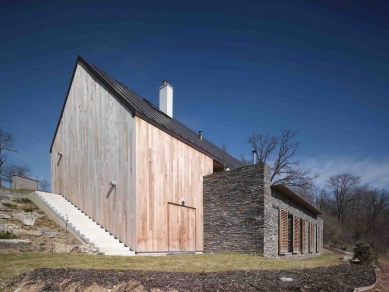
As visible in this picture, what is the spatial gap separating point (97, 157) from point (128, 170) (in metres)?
2.39

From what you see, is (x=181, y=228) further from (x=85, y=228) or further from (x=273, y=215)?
(x=273, y=215)

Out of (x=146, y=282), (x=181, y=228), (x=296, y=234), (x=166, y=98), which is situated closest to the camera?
(x=146, y=282)

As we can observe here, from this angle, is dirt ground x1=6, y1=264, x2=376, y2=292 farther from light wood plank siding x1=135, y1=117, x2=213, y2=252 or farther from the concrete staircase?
light wood plank siding x1=135, y1=117, x2=213, y2=252

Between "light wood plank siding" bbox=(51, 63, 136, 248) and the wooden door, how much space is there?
7.67 feet

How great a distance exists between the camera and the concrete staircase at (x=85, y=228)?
30.8 ft

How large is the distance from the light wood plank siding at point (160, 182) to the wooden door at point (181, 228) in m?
0.24

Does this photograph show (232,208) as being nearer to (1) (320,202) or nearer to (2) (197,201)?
(2) (197,201)

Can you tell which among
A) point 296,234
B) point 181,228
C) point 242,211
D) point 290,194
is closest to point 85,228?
point 181,228

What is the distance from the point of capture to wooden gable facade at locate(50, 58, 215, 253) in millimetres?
10359

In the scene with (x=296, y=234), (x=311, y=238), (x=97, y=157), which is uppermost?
(x=97, y=157)

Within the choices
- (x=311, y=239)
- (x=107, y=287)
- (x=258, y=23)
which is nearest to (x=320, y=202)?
(x=311, y=239)

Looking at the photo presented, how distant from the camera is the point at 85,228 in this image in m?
10.3

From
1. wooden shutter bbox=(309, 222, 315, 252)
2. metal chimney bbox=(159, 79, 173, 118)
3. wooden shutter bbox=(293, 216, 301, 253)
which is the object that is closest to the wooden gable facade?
metal chimney bbox=(159, 79, 173, 118)

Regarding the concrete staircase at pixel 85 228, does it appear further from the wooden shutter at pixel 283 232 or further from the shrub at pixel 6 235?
the wooden shutter at pixel 283 232
